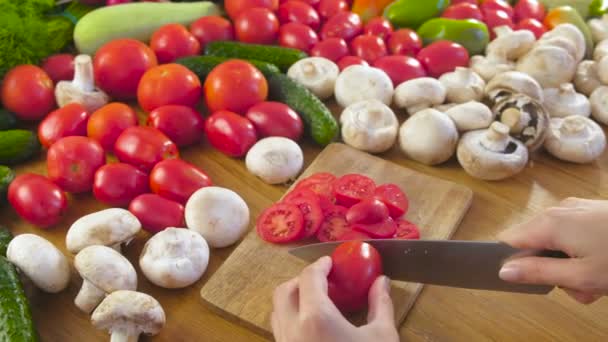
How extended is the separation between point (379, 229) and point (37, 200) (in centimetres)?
69

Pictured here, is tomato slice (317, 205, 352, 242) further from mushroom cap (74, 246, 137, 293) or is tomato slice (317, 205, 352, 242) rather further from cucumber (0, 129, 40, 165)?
cucumber (0, 129, 40, 165)

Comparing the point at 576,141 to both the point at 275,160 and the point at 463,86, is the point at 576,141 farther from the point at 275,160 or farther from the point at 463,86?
the point at 275,160

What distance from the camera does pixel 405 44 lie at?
70.1 inches

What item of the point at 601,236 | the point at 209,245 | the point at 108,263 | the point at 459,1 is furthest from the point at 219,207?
the point at 459,1

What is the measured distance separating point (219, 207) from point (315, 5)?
0.96m

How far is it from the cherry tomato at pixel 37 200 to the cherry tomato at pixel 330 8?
1006 mm

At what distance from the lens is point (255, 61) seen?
1676mm

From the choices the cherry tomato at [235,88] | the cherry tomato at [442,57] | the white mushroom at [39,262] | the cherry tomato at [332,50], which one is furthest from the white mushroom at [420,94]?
the white mushroom at [39,262]

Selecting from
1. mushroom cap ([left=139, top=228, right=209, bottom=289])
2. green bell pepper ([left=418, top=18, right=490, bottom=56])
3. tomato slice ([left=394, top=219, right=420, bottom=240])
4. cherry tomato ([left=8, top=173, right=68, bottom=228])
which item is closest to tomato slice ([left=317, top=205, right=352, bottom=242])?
tomato slice ([left=394, top=219, right=420, bottom=240])

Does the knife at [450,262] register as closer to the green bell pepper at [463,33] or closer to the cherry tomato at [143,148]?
the cherry tomato at [143,148]

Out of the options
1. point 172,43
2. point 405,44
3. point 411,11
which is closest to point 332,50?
point 405,44

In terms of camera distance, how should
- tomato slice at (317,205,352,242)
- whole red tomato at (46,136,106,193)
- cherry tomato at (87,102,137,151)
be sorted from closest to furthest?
tomato slice at (317,205,352,242)
whole red tomato at (46,136,106,193)
cherry tomato at (87,102,137,151)

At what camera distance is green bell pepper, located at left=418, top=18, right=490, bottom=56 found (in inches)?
70.3

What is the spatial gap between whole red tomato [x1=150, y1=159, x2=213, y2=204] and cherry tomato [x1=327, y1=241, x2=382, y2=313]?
0.39 meters
